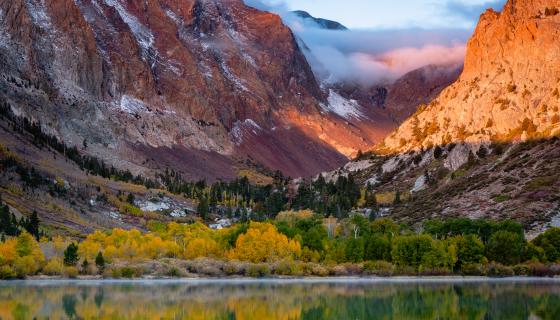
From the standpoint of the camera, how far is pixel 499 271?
14062 centimetres

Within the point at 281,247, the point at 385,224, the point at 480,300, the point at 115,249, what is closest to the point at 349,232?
the point at 385,224

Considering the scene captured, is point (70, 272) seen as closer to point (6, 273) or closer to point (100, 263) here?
point (100, 263)

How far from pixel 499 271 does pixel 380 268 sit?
63.5 feet

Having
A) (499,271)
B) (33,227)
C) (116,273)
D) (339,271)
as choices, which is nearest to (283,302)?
(339,271)

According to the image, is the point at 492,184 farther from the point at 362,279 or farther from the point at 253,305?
the point at 253,305

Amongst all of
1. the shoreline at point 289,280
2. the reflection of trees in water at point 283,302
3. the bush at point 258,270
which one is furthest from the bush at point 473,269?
the bush at point 258,270

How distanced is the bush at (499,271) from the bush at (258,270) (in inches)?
1445

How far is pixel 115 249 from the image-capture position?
15800cm

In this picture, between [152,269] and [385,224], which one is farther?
[385,224]

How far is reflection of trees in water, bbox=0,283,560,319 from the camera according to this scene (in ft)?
256

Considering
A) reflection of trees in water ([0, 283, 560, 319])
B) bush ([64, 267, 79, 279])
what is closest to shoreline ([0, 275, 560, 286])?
bush ([64, 267, 79, 279])

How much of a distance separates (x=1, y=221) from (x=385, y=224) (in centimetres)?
8183

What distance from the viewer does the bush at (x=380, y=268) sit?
14175 centimetres

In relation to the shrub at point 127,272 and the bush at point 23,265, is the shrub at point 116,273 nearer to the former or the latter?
the shrub at point 127,272
